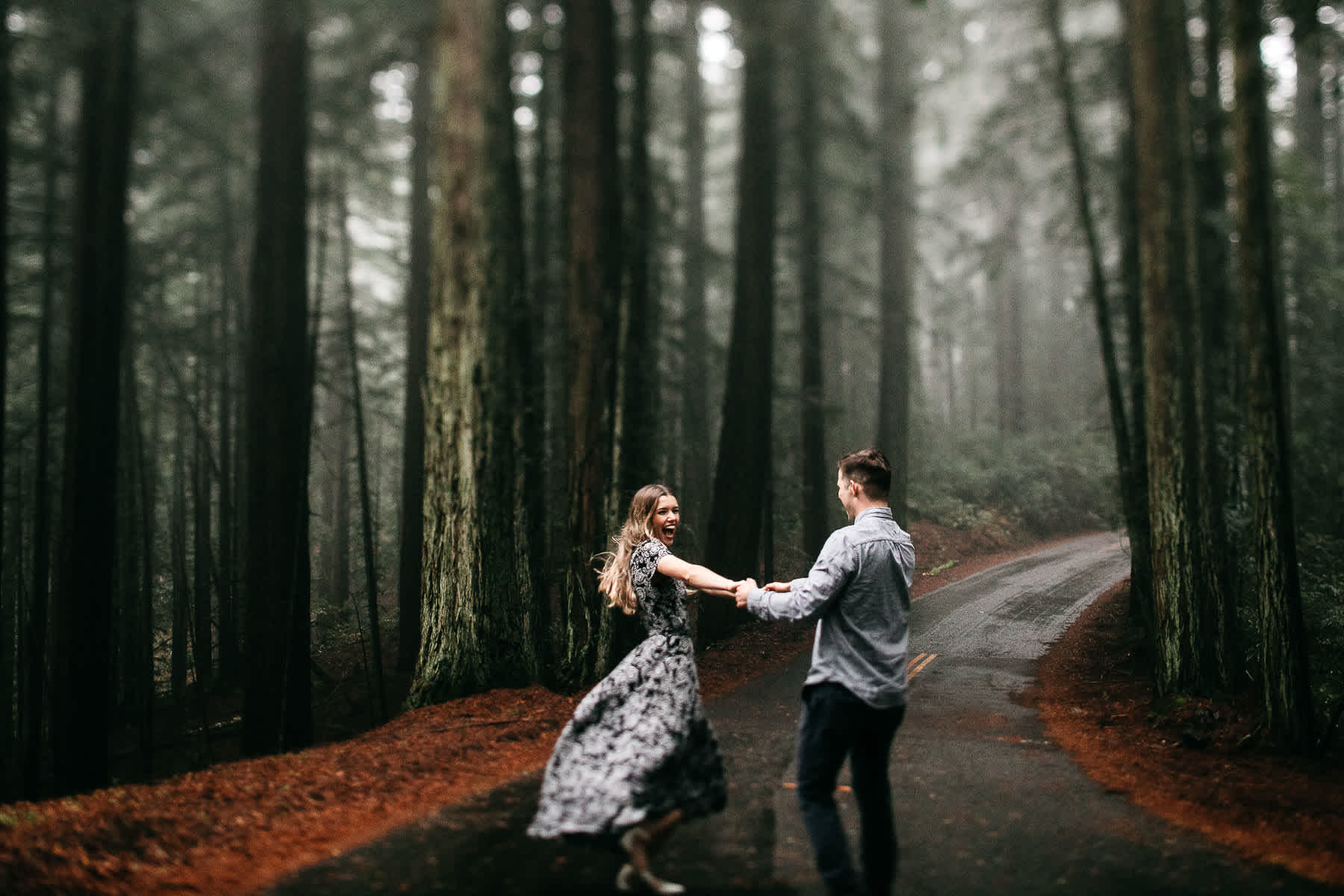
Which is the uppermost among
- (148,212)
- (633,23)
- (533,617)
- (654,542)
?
(633,23)

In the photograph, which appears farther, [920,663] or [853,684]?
[920,663]

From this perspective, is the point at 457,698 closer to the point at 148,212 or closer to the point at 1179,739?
the point at 1179,739

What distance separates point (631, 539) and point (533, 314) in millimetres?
8228

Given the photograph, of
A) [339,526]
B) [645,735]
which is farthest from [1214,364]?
[339,526]

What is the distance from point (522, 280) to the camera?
11.2 meters

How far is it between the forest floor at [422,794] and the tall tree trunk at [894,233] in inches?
449

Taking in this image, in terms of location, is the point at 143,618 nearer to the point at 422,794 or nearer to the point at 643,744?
the point at 422,794

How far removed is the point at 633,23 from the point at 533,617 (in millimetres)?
8754

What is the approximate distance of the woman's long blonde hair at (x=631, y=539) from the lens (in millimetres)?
4547

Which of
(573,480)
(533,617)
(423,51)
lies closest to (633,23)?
(423,51)

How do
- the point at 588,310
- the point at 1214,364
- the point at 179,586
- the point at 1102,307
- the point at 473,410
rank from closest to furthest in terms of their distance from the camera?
1. the point at 473,410
2. the point at 588,310
3. the point at 1102,307
4. the point at 1214,364
5. the point at 179,586

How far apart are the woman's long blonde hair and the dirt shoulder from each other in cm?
398

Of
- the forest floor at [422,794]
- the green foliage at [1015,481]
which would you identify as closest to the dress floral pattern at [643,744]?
A: the forest floor at [422,794]

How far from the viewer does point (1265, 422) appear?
7664mm
